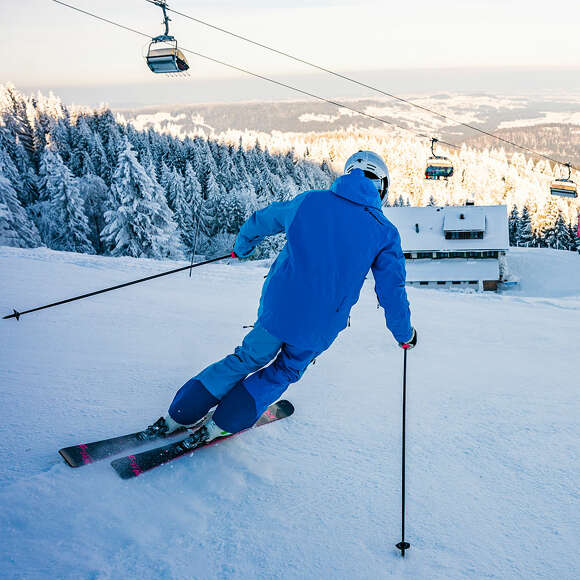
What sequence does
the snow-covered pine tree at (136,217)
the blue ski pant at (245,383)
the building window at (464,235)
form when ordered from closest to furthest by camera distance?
the blue ski pant at (245,383), the snow-covered pine tree at (136,217), the building window at (464,235)

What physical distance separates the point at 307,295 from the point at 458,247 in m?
34.0

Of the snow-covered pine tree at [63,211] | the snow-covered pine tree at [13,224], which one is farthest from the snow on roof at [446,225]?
the snow-covered pine tree at [13,224]

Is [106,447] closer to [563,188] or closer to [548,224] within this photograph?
[563,188]

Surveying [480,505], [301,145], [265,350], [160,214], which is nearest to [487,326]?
[480,505]

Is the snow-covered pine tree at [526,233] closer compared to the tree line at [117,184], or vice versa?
the tree line at [117,184]

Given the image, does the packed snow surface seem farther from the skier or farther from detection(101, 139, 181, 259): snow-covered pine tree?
detection(101, 139, 181, 259): snow-covered pine tree

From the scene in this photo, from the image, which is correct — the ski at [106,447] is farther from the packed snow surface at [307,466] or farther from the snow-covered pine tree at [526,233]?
the snow-covered pine tree at [526,233]

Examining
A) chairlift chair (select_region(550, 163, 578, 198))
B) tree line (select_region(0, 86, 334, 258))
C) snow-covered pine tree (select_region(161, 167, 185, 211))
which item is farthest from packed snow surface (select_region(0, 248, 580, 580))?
snow-covered pine tree (select_region(161, 167, 185, 211))

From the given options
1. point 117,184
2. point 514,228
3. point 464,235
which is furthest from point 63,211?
point 514,228

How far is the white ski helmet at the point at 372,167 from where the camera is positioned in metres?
2.62

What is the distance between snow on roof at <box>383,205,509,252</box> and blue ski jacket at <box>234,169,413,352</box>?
3212 centimetres

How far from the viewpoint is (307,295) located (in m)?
2.32

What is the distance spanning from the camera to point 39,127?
177 feet

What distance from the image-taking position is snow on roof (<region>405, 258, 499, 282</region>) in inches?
1265
